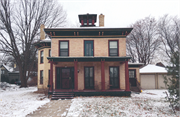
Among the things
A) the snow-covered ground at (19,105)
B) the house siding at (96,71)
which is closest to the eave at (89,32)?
the house siding at (96,71)

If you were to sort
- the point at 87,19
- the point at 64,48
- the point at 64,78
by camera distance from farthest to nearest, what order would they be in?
1. the point at 87,19
2. the point at 64,78
3. the point at 64,48

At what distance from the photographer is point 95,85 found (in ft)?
45.9

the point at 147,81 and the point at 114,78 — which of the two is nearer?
the point at 114,78

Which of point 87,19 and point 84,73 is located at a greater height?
point 87,19

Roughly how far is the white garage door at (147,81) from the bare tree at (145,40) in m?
12.5

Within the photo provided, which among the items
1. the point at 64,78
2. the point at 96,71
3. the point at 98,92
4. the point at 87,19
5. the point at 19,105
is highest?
the point at 87,19

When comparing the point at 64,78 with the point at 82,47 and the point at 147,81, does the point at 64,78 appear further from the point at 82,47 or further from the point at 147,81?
the point at 147,81

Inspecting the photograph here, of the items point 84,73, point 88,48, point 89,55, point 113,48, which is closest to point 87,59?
point 89,55

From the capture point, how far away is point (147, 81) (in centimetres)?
2014

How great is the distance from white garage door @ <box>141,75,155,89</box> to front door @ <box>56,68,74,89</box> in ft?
35.2

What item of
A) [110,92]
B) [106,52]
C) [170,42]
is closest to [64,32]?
[106,52]

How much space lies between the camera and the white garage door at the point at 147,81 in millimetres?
20031

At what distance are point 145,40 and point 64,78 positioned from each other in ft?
77.1

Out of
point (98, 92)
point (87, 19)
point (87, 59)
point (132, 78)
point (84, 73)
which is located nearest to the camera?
point (98, 92)
